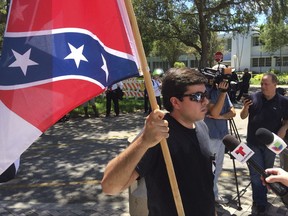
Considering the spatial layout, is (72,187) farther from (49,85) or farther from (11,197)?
(49,85)

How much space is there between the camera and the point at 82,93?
235cm

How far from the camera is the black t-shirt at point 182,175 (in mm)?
2311

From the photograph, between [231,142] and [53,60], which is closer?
[53,60]

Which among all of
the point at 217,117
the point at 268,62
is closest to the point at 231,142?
the point at 217,117

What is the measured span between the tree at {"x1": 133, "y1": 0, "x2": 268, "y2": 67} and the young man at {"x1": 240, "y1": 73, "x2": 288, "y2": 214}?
17974 mm

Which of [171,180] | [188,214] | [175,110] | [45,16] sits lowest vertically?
[188,214]

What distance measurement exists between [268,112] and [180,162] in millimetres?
3217

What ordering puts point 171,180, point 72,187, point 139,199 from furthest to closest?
point 72,187 < point 139,199 < point 171,180

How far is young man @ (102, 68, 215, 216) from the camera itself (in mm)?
2227

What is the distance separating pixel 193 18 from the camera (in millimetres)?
27172

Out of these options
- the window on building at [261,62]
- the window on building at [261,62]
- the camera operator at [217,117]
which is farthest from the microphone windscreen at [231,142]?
the window on building at [261,62]

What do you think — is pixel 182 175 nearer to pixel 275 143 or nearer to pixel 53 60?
pixel 275 143

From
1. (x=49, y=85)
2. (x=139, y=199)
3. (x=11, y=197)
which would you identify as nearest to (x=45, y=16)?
(x=49, y=85)

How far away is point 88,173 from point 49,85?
17.5 ft
